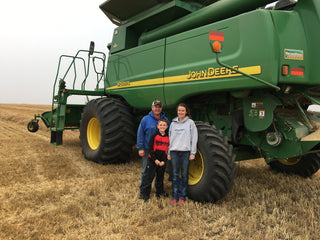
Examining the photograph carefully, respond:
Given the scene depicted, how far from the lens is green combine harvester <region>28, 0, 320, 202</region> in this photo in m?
3.04

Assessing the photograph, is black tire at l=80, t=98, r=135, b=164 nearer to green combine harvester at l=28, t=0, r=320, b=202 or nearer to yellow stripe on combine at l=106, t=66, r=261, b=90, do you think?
green combine harvester at l=28, t=0, r=320, b=202

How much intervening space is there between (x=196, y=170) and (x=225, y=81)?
1202 millimetres

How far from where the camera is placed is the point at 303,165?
4.57 m

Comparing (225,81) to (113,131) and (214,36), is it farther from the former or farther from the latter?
(113,131)

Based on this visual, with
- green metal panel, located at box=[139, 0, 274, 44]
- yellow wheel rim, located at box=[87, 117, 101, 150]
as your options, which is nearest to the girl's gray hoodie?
green metal panel, located at box=[139, 0, 274, 44]

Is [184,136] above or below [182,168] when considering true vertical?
above

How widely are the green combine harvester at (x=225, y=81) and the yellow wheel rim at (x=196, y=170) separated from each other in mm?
14

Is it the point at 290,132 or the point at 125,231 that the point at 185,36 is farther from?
the point at 125,231

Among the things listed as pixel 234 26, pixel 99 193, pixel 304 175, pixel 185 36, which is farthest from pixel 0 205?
pixel 304 175

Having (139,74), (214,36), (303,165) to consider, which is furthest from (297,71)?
(139,74)

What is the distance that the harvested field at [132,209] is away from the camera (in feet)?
8.00

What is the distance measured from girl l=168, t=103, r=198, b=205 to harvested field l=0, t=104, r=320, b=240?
0.62ft

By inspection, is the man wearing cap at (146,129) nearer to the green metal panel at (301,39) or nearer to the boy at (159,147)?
the boy at (159,147)

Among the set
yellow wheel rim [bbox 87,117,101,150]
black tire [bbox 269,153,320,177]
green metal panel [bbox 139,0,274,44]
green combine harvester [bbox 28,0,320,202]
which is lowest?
black tire [bbox 269,153,320,177]
